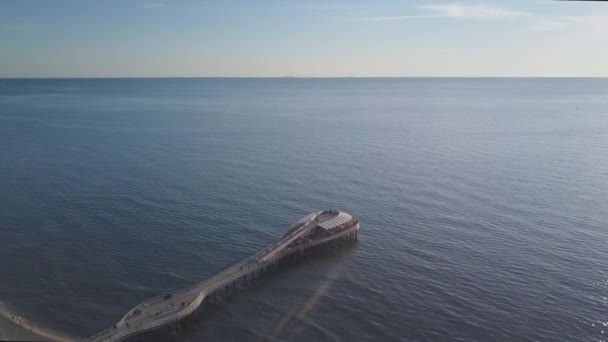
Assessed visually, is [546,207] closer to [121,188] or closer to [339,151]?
[339,151]

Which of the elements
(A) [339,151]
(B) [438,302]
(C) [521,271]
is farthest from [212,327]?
(A) [339,151]

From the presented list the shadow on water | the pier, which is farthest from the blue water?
the pier

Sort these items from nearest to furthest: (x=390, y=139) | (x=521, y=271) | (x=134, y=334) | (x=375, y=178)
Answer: (x=134, y=334), (x=521, y=271), (x=375, y=178), (x=390, y=139)

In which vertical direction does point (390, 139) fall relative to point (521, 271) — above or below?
above

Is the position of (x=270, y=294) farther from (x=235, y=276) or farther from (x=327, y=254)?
(x=327, y=254)

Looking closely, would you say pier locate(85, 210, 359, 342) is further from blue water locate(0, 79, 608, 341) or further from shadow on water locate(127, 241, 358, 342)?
blue water locate(0, 79, 608, 341)

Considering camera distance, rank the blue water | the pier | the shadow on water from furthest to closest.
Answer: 1. the blue water
2. the shadow on water
3. the pier
